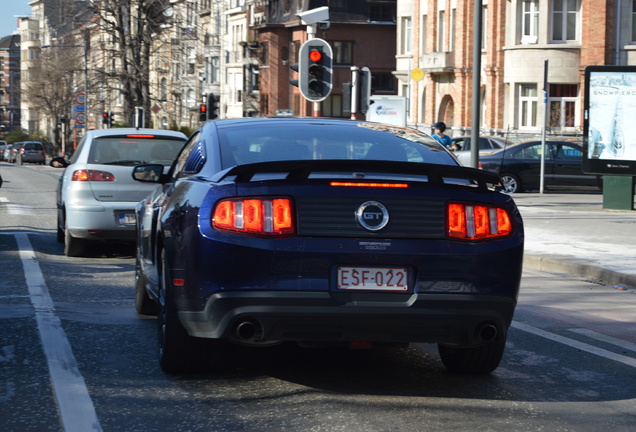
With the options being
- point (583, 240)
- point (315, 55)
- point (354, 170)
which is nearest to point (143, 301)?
point (354, 170)

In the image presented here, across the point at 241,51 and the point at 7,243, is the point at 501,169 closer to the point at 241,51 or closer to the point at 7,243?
the point at 7,243

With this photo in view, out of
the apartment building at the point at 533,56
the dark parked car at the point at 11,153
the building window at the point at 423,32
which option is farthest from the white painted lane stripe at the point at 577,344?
the dark parked car at the point at 11,153

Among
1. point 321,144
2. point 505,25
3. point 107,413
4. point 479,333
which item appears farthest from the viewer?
point 505,25

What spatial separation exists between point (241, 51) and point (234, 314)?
85096mm

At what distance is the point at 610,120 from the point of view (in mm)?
22234

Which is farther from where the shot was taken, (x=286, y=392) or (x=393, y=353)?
(x=393, y=353)

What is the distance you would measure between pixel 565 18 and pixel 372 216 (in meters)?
44.3

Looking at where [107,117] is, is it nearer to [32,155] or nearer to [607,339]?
[32,155]

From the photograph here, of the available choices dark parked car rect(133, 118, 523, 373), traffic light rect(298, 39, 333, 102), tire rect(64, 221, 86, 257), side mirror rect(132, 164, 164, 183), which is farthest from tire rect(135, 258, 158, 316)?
traffic light rect(298, 39, 333, 102)

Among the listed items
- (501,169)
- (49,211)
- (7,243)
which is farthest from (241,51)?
(7,243)

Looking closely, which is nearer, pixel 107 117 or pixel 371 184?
pixel 371 184

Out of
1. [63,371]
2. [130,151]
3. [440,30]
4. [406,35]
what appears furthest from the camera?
[406,35]

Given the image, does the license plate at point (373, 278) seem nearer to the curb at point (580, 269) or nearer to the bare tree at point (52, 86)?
the curb at point (580, 269)

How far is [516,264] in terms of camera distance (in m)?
6.27
